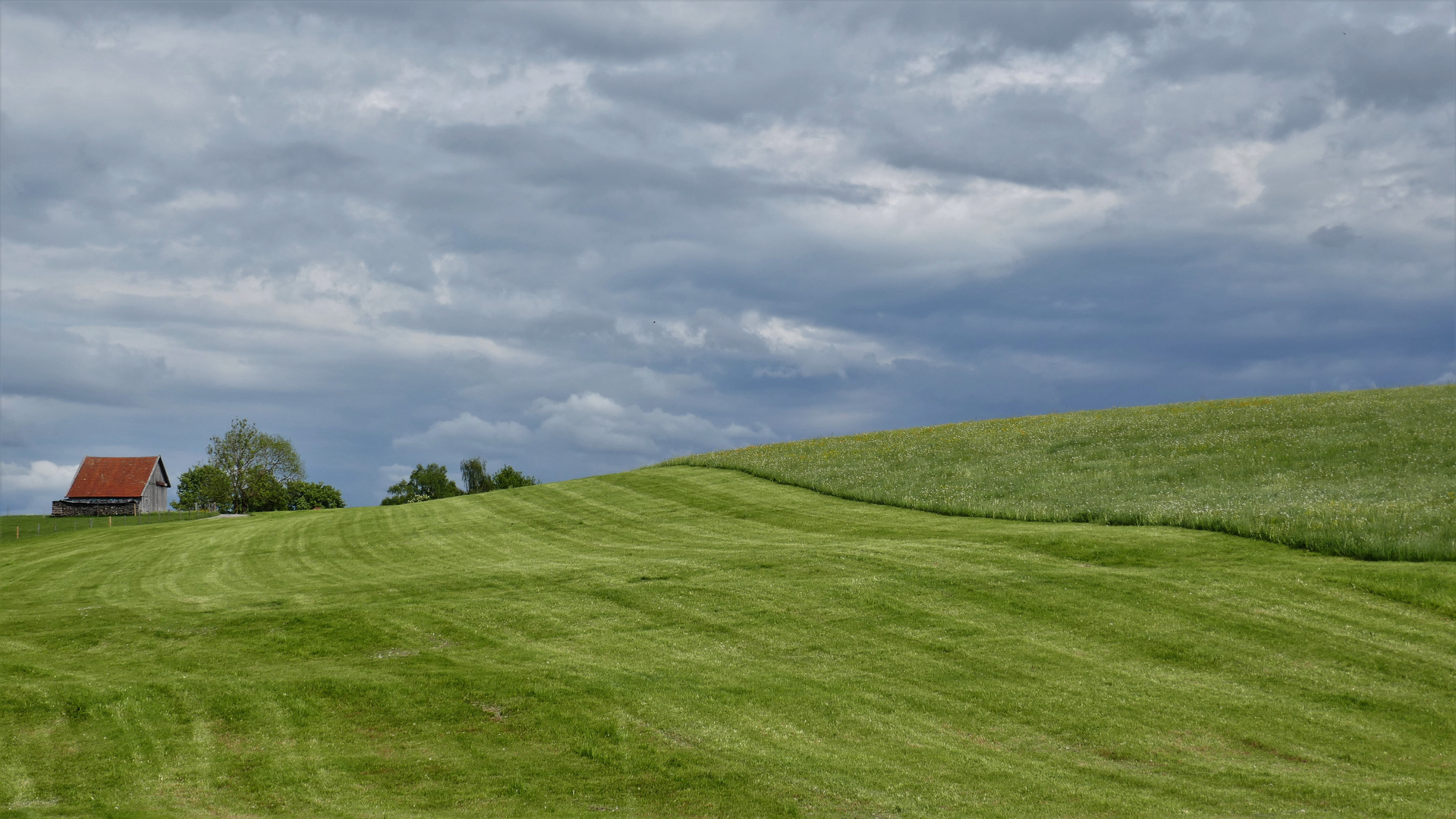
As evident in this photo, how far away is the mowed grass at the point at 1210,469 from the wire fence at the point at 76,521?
235 ft

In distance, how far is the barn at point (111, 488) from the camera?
395ft

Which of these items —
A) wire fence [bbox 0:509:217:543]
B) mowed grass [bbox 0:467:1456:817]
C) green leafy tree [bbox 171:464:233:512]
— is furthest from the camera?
green leafy tree [bbox 171:464:233:512]

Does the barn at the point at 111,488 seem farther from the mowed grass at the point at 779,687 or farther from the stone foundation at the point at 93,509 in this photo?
the mowed grass at the point at 779,687

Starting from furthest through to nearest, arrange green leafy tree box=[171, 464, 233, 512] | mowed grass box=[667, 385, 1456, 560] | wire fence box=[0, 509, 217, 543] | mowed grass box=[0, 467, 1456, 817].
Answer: green leafy tree box=[171, 464, 233, 512]
wire fence box=[0, 509, 217, 543]
mowed grass box=[667, 385, 1456, 560]
mowed grass box=[0, 467, 1456, 817]

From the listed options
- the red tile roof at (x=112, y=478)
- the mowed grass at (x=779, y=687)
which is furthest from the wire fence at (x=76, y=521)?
the mowed grass at (x=779, y=687)

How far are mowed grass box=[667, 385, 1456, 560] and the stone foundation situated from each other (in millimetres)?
94782

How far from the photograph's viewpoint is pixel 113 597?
33.0 meters

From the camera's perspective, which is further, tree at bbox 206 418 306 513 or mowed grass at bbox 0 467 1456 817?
tree at bbox 206 418 306 513

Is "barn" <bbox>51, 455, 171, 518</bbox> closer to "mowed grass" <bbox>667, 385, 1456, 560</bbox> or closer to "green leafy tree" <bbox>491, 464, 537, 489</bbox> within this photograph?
"green leafy tree" <bbox>491, 464, 537, 489</bbox>

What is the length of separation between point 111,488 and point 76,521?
44.8ft

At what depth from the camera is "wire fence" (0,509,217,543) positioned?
9650cm

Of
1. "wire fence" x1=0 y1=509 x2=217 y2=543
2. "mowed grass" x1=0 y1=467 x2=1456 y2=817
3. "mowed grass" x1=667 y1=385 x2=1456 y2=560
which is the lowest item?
"mowed grass" x1=0 y1=467 x2=1456 y2=817

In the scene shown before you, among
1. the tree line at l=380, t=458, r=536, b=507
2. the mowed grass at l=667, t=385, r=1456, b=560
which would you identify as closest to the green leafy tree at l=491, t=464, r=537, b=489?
the tree line at l=380, t=458, r=536, b=507

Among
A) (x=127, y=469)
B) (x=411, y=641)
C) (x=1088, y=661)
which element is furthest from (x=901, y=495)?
(x=127, y=469)
